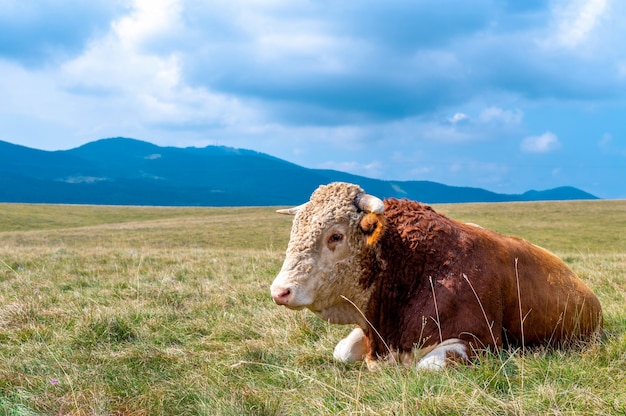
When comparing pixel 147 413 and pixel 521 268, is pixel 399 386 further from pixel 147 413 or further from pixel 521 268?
Result: pixel 521 268

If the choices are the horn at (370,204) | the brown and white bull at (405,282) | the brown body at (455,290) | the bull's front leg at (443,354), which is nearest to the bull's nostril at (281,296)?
the brown and white bull at (405,282)

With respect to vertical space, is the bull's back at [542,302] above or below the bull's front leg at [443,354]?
above

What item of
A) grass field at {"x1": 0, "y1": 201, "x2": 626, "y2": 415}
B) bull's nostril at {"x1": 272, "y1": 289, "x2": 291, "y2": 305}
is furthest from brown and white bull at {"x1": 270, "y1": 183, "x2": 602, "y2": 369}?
grass field at {"x1": 0, "y1": 201, "x2": 626, "y2": 415}

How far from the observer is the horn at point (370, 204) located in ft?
17.6

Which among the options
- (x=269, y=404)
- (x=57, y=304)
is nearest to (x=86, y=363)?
(x=269, y=404)

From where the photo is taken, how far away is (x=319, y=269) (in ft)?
17.5

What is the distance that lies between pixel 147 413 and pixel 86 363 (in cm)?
178

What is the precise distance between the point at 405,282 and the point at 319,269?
892 mm

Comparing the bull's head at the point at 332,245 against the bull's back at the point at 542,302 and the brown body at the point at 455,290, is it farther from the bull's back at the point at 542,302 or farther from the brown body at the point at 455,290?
the bull's back at the point at 542,302

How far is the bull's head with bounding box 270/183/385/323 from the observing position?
210 inches

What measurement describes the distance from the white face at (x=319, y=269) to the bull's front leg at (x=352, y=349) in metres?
0.60

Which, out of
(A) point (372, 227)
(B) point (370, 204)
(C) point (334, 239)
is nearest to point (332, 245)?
(C) point (334, 239)

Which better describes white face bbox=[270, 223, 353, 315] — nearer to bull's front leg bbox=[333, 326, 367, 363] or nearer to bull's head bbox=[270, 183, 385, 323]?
bull's head bbox=[270, 183, 385, 323]

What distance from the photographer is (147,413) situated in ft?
14.5
